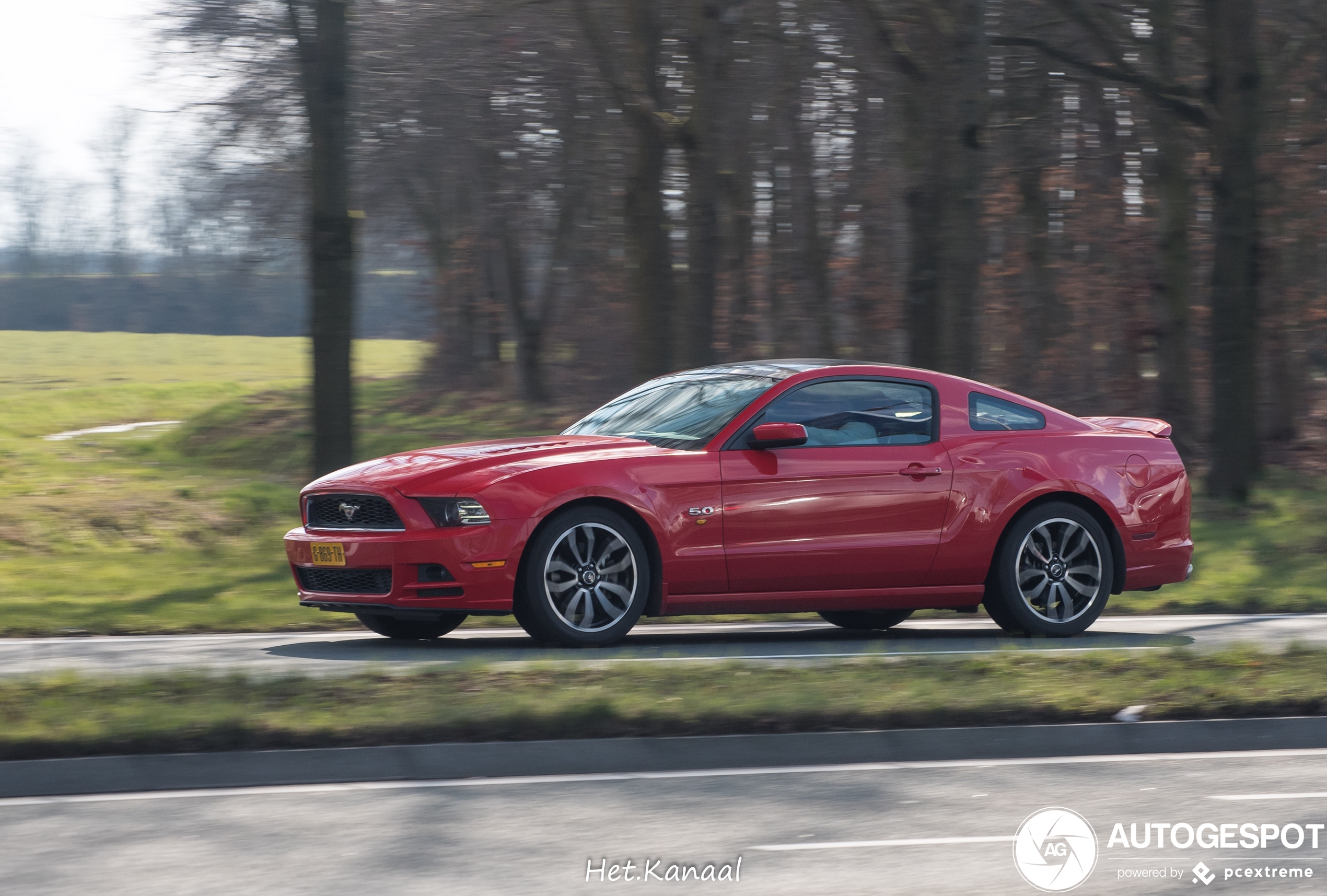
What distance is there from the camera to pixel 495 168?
29031 mm

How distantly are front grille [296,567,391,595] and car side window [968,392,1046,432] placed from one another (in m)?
3.75

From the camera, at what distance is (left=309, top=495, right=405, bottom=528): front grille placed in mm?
9094

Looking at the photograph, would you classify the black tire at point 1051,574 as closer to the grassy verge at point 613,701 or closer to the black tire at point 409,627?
the grassy verge at point 613,701

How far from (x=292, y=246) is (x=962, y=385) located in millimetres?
21614

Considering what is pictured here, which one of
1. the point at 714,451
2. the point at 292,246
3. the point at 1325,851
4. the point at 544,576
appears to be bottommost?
the point at 1325,851

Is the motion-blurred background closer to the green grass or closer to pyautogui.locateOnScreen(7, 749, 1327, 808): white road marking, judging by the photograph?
the green grass

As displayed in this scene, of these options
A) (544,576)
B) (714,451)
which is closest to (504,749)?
(544,576)

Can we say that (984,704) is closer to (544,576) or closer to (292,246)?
(544,576)

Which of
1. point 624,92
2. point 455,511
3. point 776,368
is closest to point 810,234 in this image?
point 624,92

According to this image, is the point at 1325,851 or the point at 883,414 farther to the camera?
the point at 883,414

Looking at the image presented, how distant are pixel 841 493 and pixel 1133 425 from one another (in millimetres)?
2369

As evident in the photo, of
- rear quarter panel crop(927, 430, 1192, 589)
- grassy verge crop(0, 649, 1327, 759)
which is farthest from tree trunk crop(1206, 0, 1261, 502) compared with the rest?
grassy verge crop(0, 649, 1327, 759)

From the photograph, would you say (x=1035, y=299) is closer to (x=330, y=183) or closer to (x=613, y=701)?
(x=330, y=183)

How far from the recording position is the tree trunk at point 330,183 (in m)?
15.6
